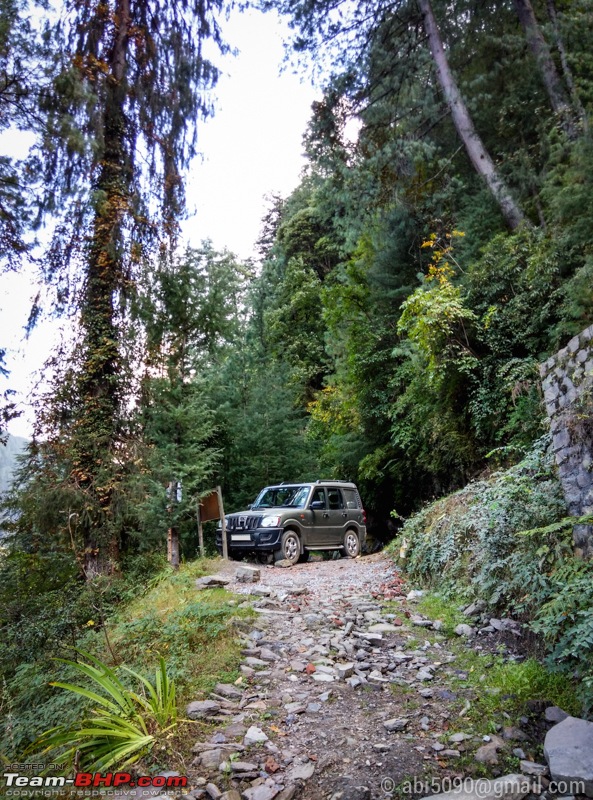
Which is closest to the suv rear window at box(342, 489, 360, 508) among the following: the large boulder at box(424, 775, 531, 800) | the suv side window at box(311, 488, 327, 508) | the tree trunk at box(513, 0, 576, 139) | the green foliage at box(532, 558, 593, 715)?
the suv side window at box(311, 488, 327, 508)

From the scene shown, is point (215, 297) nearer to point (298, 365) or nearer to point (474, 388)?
point (474, 388)

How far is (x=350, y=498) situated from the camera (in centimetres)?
1307

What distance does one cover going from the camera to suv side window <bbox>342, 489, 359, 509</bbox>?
1284 centimetres

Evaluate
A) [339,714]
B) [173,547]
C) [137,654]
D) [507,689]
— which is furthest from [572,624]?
[173,547]

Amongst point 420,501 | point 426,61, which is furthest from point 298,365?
point 426,61

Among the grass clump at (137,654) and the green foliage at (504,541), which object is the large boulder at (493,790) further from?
the grass clump at (137,654)

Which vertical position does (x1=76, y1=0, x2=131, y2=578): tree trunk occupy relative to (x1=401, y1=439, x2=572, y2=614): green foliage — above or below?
above

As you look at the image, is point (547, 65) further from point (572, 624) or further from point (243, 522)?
point (572, 624)

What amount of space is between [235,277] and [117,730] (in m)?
10.1

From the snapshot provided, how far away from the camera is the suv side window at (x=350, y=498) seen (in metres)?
12.8

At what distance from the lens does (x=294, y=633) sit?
5730mm

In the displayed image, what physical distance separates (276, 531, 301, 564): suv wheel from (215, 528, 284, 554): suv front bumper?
0.47ft

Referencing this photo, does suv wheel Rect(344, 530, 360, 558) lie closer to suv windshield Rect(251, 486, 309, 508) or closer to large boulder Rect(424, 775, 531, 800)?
suv windshield Rect(251, 486, 309, 508)

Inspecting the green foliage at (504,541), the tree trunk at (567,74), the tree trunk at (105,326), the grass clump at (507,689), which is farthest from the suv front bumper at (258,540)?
the tree trunk at (567,74)
